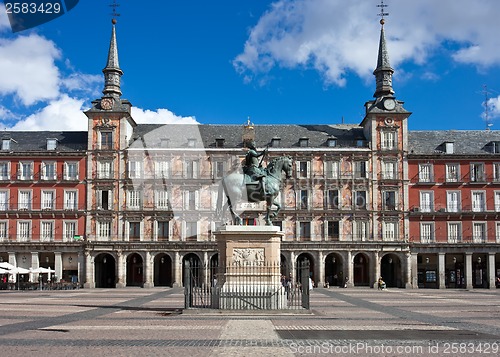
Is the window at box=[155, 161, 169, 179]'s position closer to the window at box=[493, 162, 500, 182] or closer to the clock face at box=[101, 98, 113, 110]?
the clock face at box=[101, 98, 113, 110]

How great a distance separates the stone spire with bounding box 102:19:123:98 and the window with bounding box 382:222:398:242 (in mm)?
32324

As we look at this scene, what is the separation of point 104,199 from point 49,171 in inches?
253

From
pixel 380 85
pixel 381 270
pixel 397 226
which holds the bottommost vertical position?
pixel 381 270

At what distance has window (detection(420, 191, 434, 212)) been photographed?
6762 cm

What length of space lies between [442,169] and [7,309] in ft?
164

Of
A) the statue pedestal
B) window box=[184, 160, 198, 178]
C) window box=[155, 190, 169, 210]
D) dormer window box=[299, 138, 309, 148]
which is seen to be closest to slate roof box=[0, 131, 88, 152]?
window box=[155, 190, 169, 210]

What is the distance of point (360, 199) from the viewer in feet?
224

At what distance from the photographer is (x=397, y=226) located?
6750 cm

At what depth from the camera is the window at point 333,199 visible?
6812cm

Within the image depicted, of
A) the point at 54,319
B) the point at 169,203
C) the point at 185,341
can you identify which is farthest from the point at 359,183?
the point at 185,341

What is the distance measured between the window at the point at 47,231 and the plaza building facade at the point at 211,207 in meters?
0.23

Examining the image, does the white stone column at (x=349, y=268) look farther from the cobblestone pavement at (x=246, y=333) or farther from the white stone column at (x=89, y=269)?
the cobblestone pavement at (x=246, y=333)

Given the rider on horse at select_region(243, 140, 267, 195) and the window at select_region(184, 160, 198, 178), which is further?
the window at select_region(184, 160, 198, 178)

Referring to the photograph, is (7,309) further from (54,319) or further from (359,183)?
(359,183)
